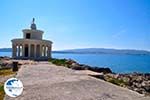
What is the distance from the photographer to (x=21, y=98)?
28.6 feet

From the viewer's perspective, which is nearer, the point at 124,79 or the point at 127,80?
the point at 127,80

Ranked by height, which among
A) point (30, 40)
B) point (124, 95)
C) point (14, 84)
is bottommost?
point (124, 95)

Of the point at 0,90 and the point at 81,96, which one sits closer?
the point at 81,96

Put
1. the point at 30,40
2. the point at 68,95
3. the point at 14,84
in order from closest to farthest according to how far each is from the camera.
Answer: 1. the point at 14,84
2. the point at 68,95
3. the point at 30,40

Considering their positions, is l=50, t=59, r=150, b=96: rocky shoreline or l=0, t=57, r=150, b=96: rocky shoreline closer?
l=50, t=59, r=150, b=96: rocky shoreline

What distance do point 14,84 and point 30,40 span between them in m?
30.5

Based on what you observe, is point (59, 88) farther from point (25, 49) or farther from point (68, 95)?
point (25, 49)

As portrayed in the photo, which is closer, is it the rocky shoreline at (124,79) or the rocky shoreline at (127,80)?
the rocky shoreline at (127,80)

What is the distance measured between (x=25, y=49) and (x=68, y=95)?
101 feet

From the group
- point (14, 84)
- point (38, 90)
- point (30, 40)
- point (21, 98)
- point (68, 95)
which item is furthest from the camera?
point (30, 40)

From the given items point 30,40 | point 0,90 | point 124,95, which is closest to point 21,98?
point 0,90

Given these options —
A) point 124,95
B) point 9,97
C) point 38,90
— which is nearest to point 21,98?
point 9,97

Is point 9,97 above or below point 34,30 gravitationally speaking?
below

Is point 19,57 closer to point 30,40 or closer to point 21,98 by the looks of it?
point 30,40
